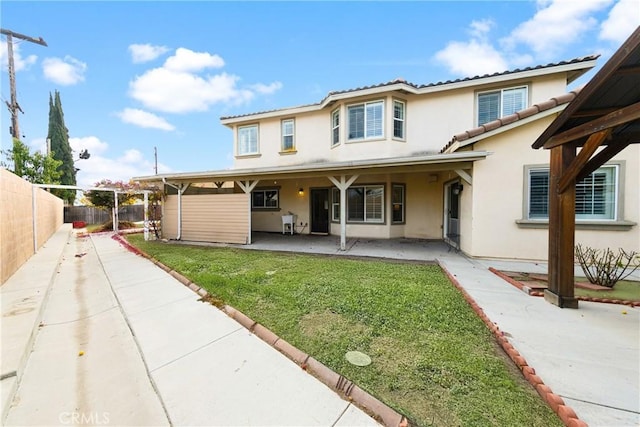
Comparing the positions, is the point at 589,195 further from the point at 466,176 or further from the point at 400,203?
the point at 400,203

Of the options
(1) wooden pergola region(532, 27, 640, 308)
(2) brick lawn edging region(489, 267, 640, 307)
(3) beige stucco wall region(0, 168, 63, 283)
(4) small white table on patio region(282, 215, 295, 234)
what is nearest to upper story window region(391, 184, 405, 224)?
(4) small white table on patio region(282, 215, 295, 234)

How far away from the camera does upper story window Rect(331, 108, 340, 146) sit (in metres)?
10.0

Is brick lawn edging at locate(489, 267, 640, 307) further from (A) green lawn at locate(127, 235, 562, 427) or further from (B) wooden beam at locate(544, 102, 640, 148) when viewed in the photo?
(B) wooden beam at locate(544, 102, 640, 148)

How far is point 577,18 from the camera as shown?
8.11 meters

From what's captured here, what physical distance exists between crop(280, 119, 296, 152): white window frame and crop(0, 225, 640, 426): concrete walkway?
805 centimetres

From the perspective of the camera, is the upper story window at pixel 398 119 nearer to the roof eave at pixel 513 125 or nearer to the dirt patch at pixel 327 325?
the roof eave at pixel 513 125

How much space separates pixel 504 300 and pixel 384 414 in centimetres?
309

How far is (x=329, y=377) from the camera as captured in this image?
2.31 m

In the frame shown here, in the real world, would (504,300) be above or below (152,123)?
below

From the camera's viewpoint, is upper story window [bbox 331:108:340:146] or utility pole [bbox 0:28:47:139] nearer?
upper story window [bbox 331:108:340:146]

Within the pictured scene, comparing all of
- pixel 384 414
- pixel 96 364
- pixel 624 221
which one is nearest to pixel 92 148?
pixel 96 364

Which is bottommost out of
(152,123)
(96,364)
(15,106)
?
(96,364)

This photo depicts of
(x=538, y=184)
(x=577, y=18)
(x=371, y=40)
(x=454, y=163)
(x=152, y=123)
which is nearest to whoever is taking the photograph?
(x=538, y=184)

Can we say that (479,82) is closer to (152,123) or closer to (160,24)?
(160,24)
